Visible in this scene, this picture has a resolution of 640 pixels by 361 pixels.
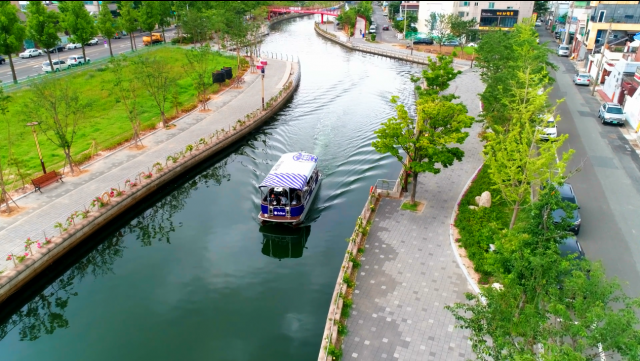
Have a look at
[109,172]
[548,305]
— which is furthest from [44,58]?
[548,305]

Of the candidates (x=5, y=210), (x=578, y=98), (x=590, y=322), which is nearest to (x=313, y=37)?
(x=578, y=98)

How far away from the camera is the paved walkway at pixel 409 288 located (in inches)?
652

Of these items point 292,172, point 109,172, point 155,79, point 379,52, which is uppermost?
point 155,79

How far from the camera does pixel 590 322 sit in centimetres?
1047

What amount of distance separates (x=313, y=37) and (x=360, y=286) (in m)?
86.6

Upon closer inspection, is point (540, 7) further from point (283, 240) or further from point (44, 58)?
point (283, 240)

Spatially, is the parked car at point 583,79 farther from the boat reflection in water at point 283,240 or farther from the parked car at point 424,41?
the boat reflection in water at point 283,240

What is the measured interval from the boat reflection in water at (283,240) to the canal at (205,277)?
0.26ft

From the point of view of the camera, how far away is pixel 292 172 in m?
26.7

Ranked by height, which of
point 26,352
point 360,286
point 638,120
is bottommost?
point 26,352

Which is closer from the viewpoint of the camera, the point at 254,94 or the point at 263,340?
the point at 263,340

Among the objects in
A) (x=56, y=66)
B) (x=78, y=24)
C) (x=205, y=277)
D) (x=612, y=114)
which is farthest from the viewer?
(x=78, y=24)

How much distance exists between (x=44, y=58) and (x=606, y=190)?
71376mm

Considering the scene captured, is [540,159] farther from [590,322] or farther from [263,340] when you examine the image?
[263,340]
